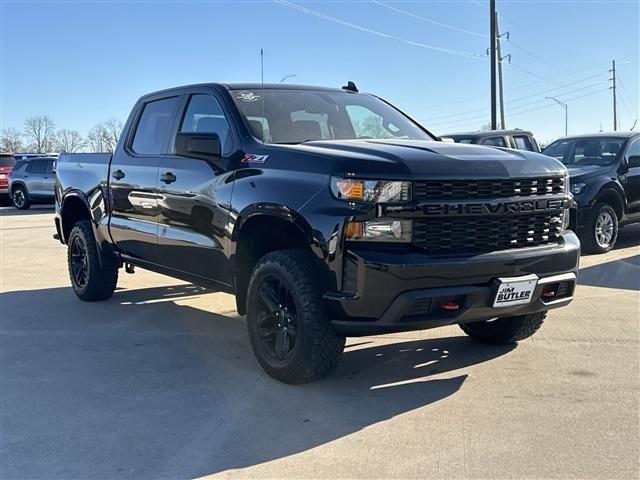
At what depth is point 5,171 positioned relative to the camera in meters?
24.1

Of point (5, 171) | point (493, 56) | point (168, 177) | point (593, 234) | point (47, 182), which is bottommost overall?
point (593, 234)

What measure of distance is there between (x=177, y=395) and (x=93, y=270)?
306 centimetres

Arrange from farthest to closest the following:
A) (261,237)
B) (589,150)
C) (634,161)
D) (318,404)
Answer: (589,150), (634,161), (261,237), (318,404)

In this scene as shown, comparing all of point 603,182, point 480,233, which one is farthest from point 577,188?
point 480,233

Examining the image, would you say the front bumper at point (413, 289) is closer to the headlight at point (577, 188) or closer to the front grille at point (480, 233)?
the front grille at point (480, 233)

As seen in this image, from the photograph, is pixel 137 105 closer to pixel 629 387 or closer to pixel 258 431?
pixel 258 431

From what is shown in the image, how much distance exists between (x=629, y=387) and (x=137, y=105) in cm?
486

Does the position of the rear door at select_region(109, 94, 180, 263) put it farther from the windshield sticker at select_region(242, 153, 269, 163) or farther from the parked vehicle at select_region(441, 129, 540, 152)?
the parked vehicle at select_region(441, 129, 540, 152)

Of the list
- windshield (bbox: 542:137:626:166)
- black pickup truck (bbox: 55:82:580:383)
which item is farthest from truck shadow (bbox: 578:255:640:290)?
black pickup truck (bbox: 55:82:580:383)

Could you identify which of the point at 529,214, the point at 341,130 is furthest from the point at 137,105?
the point at 529,214

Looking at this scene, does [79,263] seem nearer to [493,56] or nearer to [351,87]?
[351,87]

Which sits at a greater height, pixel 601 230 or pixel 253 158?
pixel 253 158

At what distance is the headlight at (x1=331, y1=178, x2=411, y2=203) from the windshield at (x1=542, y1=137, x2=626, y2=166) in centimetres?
737

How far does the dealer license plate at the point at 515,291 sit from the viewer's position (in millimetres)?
3858
